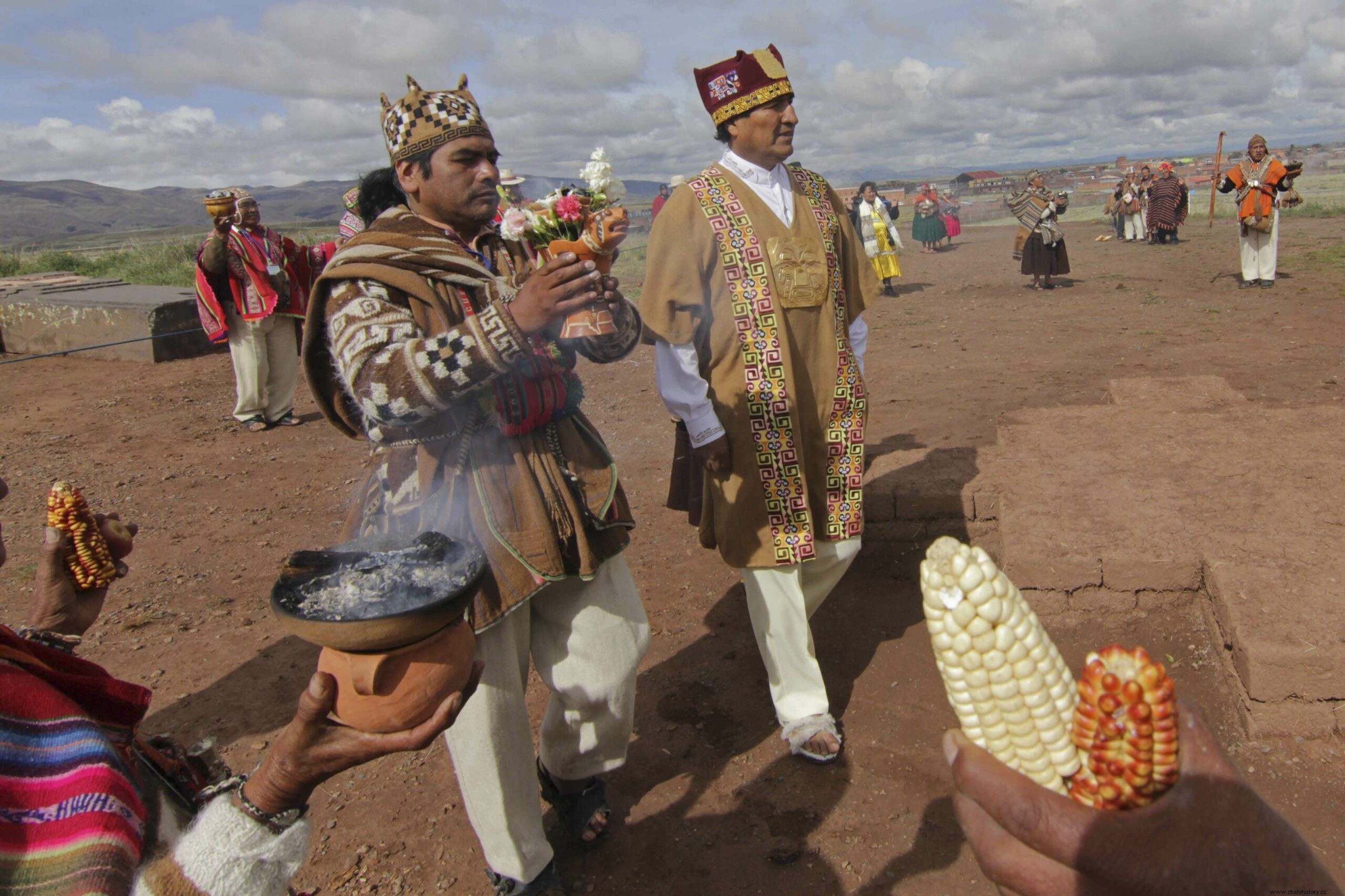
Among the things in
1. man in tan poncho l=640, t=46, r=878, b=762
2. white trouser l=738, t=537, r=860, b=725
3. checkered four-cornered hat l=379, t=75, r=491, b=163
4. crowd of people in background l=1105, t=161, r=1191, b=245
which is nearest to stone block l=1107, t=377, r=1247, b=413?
man in tan poncho l=640, t=46, r=878, b=762

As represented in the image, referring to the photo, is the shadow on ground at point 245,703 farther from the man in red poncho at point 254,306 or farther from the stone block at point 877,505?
the man in red poncho at point 254,306

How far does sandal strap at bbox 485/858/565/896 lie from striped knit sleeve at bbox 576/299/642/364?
4.88 ft

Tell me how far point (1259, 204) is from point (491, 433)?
41.4 feet

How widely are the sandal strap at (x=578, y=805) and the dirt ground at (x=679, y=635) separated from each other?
92 millimetres

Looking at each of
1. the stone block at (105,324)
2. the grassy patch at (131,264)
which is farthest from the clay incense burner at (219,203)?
the grassy patch at (131,264)

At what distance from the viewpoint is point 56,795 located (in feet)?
3.90

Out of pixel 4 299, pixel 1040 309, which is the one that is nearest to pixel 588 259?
pixel 1040 309

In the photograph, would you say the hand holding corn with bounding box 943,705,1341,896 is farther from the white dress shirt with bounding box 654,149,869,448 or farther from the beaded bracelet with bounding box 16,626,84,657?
the white dress shirt with bounding box 654,149,869,448

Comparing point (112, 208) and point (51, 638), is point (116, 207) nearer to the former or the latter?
point (112, 208)

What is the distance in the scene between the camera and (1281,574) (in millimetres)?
3230

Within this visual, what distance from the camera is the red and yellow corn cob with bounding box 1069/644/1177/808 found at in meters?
1.15

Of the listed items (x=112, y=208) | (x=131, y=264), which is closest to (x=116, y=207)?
(x=112, y=208)

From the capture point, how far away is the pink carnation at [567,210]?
86.6 inches

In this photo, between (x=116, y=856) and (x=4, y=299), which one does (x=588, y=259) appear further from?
(x=4, y=299)
